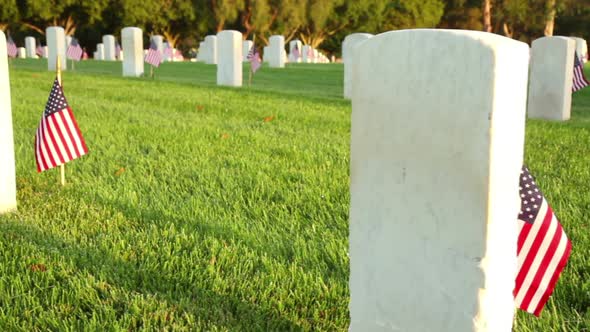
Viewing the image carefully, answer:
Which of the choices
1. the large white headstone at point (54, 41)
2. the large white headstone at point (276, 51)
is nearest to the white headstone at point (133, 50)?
the large white headstone at point (54, 41)

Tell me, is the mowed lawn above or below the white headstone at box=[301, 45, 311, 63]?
below

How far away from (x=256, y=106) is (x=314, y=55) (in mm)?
29846

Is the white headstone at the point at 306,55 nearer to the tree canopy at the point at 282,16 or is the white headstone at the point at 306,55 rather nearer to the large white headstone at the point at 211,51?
the tree canopy at the point at 282,16

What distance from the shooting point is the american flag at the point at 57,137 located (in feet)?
13.5

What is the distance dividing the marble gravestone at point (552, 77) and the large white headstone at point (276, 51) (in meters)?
17.1

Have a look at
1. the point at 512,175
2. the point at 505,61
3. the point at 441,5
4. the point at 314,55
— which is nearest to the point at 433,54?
the point at 505,61

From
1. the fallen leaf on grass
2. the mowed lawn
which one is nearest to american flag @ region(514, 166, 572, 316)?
the mowed lawn

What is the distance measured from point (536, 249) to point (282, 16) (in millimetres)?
42124

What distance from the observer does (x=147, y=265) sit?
282 centimetres

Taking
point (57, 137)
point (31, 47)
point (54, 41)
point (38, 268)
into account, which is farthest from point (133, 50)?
point (31, 47)

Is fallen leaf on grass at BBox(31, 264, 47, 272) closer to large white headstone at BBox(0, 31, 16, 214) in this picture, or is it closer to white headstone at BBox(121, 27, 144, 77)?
large white headstone at BBox(0, 31, 16, 214)

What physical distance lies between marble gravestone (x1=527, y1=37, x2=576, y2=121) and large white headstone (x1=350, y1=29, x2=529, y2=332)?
777cm

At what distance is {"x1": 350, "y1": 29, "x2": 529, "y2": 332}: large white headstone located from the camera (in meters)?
1.55

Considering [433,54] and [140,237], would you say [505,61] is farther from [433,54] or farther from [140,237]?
[140,237]
